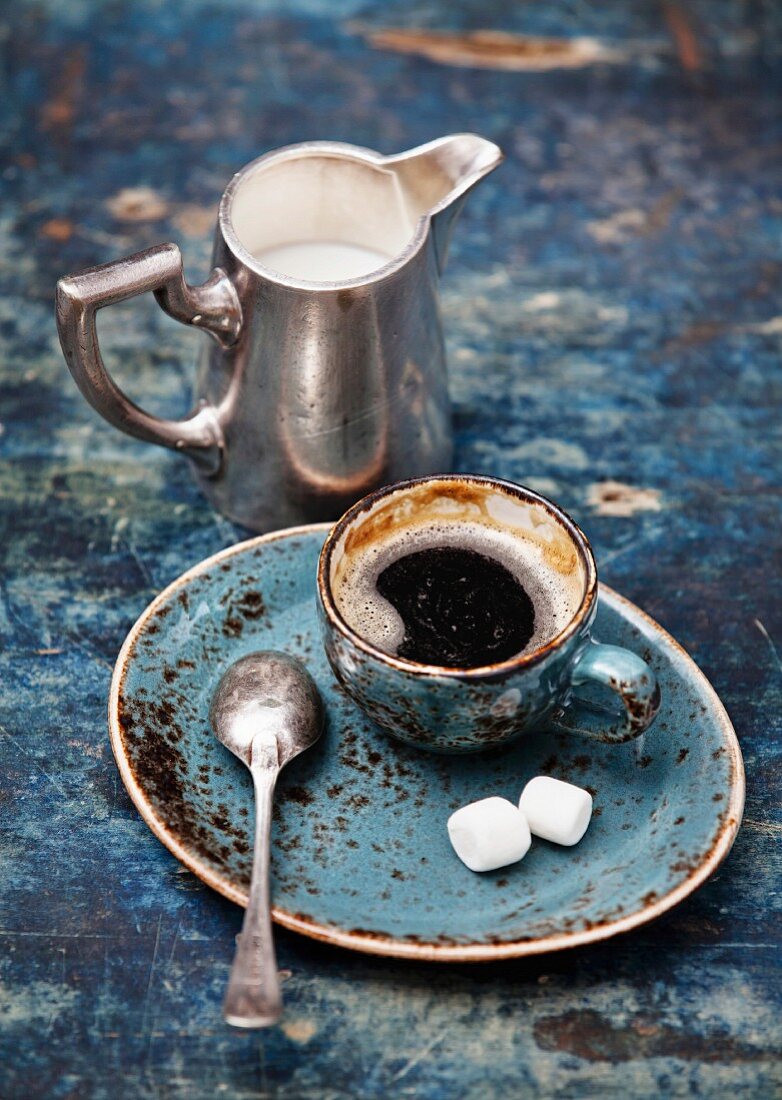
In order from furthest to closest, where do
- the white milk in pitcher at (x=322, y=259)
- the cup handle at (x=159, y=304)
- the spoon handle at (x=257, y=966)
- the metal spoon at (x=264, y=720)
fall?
the white milk in pitcher at (x=322, y=259) < the cup handle at (x=159, y=304) < the metal spoon at (x=264, y=720) < the spoon handle at (x=257, y=966)

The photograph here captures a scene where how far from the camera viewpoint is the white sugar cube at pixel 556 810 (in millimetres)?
800

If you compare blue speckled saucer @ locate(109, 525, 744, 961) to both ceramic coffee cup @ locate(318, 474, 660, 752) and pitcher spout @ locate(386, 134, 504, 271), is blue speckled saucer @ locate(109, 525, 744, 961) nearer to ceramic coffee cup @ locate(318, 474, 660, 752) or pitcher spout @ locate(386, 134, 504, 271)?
ceramic coffee cup @ locate(318, 474, 660, 752)

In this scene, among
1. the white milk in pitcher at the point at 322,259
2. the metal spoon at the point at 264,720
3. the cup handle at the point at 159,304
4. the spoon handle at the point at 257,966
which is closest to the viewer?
the spoon handle at the point at 257,966

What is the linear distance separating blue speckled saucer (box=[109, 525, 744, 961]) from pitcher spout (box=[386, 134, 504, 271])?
32cm

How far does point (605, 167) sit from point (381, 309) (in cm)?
66

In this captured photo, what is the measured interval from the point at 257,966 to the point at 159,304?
1.66 ft

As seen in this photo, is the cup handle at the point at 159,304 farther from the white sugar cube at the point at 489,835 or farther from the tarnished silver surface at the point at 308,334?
the white sugar cube at the point at 489,835

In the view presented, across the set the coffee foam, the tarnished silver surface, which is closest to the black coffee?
the coffee foam

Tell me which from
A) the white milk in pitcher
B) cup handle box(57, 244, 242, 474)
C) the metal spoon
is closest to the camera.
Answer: the metal spoon

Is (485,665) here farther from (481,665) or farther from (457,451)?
(457,451)

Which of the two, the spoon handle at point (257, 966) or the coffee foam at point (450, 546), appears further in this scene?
the coffee foam at point (450, 546)

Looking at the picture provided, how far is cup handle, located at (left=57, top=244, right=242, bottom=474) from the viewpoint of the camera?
0.89 m

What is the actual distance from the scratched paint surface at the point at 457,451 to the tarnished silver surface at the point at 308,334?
103mm

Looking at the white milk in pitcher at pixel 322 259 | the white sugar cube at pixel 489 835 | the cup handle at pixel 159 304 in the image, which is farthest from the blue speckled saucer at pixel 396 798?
the white milk in pitcher at pixel 322 259
